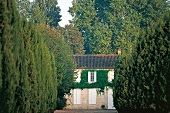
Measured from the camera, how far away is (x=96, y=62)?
5741cm

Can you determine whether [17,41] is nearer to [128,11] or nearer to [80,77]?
[80,77]

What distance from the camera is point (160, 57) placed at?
18.9 m

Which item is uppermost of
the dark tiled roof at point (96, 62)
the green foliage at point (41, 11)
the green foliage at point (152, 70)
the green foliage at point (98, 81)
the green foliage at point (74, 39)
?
the green foliage at point (41, 11)

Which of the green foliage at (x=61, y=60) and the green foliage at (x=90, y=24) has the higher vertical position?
the green foliage at (x=90, y=24)

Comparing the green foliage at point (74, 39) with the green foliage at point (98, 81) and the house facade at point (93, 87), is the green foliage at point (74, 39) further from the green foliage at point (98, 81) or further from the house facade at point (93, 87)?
the green foliage at point (98, 81)

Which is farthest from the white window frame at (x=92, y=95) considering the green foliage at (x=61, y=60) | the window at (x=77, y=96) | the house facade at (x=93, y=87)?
the green foliage at (x=61, y=60)

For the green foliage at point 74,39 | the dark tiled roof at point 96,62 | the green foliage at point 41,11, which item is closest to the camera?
the dark tiled roof at point 96,62

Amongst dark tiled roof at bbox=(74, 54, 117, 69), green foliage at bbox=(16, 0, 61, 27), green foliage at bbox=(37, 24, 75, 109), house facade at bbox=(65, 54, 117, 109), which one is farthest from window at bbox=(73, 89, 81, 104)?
green foliage at bbox=(16, 0, 61, 27)

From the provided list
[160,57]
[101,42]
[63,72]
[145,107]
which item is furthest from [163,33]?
[101,42]

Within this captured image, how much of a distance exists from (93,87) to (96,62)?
2.99 metres

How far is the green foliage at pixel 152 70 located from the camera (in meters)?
18.5

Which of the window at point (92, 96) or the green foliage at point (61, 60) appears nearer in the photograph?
the green foliage at point (61, 60)

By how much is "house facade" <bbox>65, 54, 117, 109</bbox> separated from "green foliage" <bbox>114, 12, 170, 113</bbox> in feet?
112

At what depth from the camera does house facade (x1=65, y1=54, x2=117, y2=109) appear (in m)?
56.2
